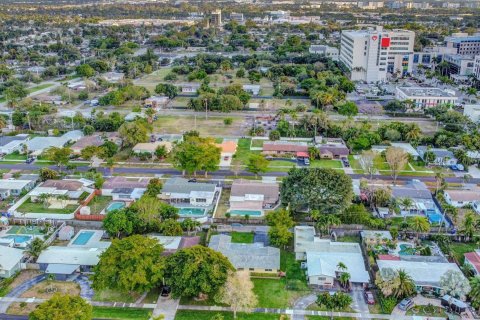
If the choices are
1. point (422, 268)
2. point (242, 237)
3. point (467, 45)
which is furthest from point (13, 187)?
point (467, 45)

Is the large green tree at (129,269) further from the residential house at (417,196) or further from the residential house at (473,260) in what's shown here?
the residential house at (417,196)

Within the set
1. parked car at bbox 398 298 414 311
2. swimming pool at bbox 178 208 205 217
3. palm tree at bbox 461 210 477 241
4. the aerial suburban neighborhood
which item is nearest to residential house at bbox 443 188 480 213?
the aerial suburban neighborhood

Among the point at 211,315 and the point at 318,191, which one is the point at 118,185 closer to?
the point at 318,191

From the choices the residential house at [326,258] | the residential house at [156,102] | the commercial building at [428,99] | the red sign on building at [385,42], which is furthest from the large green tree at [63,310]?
the red sign on building at [385,42]

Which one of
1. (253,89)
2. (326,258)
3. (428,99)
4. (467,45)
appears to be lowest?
(326,258)

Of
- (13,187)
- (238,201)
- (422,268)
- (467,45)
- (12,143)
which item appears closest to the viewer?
(422,268)

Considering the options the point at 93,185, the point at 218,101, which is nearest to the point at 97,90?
the point at 218,101

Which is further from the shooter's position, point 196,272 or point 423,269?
point 423,269

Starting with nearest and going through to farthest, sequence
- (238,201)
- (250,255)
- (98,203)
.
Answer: (250,255) < (238,201) < (98,203)
